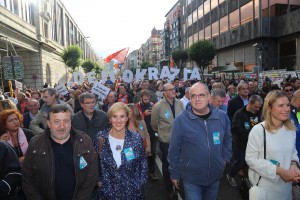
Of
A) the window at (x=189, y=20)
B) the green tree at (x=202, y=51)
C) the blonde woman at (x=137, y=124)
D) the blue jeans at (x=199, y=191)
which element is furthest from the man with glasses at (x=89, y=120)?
the window at (x=189, y=20)

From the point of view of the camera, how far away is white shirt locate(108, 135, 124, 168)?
3.01m

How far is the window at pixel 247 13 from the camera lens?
28703mm

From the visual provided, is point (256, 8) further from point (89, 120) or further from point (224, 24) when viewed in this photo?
point (89, 120)

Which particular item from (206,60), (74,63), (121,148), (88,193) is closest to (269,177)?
(121,148)

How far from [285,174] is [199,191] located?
0.95 m

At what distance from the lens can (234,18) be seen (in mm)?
32375

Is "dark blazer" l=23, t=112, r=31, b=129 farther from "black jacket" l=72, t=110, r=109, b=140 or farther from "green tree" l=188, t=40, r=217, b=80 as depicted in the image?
"green tree" l=188, t=40, r=217, b=80

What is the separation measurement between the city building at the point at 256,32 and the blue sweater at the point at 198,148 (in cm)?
2344

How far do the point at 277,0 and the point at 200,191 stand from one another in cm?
2803

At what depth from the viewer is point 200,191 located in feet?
10.6

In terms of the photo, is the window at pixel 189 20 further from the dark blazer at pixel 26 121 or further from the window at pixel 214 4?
the dark blazer at pixel 26 121

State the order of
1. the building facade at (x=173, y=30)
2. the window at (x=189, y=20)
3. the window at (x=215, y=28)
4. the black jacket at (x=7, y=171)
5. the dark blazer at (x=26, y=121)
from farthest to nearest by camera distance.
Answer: the building facade at (x=173, y=30), the window at (x=189, y=20), the window at (x=215, y=28), the dark blazer at (x=26, y=121), the black jacket at (x=7, y=171)

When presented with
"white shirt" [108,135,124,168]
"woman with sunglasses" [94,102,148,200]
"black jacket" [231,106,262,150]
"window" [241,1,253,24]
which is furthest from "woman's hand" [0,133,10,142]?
"window" [241,1,253,24]

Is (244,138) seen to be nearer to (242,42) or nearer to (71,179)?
(71,179)
